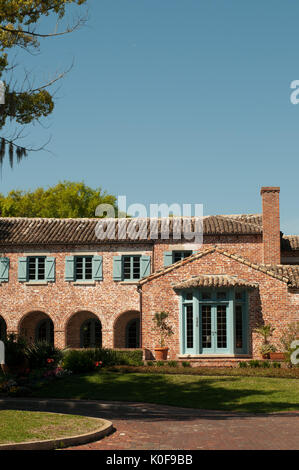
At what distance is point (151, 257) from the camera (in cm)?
3375

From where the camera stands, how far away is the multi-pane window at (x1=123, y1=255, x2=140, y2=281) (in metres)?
33.7

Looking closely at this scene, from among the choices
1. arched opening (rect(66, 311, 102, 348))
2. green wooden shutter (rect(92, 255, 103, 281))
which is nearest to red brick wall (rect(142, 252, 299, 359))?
green wooden shutter (rect(92, 255, 103, 281))

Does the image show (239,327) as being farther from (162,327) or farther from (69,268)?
(69,268)

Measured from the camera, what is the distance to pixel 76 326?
Result: 3488 centimetres

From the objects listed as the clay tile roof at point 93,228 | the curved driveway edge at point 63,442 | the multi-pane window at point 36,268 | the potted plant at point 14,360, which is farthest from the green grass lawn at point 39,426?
the clay tile roof at point 93,228

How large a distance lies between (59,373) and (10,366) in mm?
2103

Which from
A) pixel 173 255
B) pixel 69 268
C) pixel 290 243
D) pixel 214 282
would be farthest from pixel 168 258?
pixel 290 243

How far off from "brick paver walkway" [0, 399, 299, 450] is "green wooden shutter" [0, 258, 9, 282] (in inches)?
663

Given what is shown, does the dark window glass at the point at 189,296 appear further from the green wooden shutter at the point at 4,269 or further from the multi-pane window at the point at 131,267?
the green wooden shutter at the point at 4,269

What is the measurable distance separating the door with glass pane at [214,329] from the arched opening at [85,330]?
951 cm

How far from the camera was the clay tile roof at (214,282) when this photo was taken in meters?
26.8

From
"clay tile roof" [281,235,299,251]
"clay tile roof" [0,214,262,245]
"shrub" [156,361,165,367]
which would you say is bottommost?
"shrub" [156,361,165,367]

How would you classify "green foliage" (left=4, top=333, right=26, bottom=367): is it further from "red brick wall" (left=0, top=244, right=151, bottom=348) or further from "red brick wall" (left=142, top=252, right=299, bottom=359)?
"red brick wall" (left=0, top=244, right=151, bottom=348)
